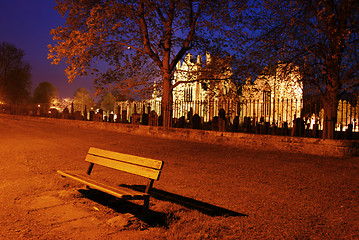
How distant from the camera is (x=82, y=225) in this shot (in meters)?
3.51

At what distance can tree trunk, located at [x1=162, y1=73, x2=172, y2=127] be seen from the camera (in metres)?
15.1

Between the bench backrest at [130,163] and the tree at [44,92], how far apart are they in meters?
70.2

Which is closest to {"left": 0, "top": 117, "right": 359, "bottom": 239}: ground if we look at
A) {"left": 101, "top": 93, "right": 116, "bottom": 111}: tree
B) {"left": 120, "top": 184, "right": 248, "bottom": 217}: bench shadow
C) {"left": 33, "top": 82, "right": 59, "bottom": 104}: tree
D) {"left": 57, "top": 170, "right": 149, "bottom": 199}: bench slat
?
{"left": 120, "top": 184, "right": 248, "bottom": 217}: bench shadow

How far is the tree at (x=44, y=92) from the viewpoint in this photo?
69.0 meters

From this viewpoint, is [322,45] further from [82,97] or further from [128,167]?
[82,97]

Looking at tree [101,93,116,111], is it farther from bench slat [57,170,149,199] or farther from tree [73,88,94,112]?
tree [73,88,94,112]

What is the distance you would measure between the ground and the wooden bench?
0.30 m

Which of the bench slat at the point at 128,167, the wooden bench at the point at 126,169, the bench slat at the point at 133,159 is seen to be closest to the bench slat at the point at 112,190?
the wooden bench at the point at 126,169

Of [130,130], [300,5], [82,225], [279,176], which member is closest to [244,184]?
[279,176]

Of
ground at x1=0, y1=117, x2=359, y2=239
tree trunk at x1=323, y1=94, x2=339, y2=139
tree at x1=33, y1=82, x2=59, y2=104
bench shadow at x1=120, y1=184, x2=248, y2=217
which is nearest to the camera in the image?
ground at x1=0, y1=117, x2=359, y2=239

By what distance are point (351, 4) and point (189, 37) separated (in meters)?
8.08

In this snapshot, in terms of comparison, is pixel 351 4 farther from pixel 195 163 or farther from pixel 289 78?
pixel 195 163

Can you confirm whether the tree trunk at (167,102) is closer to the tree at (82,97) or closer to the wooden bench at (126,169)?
the wooden bench at (126,169)

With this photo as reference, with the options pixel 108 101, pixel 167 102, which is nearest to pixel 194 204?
pixel 167 102
